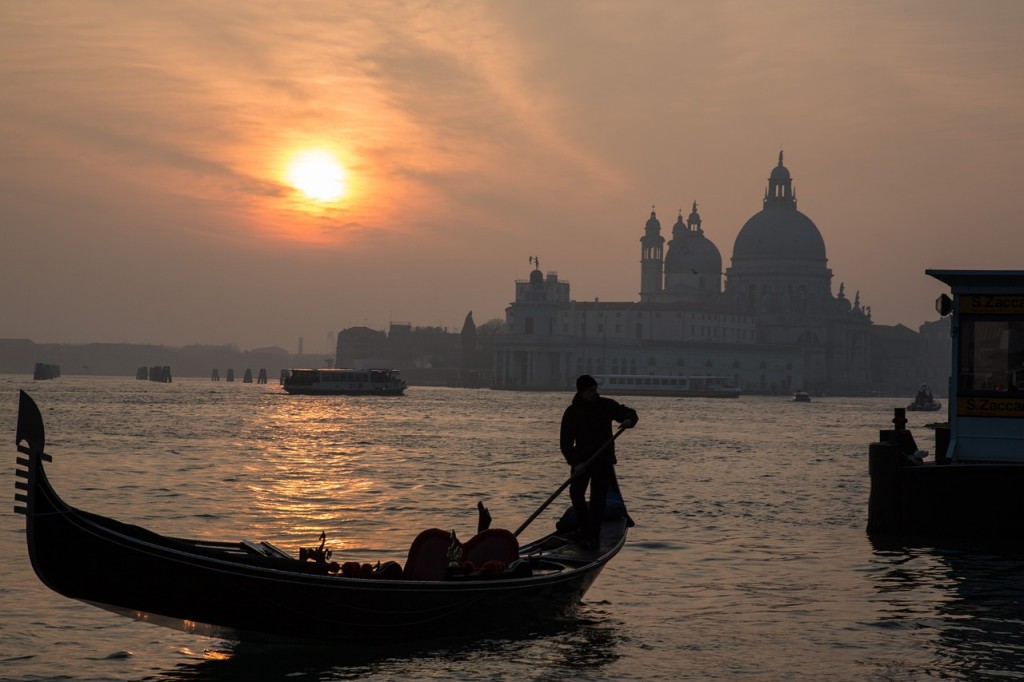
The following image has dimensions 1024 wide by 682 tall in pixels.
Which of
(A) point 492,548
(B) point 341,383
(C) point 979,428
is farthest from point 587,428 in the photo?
(B) point 341,383

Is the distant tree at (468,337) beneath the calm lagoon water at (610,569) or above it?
above

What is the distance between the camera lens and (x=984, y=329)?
63.6 feet

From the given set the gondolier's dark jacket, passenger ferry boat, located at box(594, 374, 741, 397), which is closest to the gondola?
the gondolier's dark jacket

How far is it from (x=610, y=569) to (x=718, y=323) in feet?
553

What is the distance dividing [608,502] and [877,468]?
6.43 metres

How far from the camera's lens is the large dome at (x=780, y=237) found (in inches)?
7372

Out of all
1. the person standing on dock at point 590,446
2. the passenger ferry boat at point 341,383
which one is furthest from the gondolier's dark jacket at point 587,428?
the passenger ferry boat at point 341,383

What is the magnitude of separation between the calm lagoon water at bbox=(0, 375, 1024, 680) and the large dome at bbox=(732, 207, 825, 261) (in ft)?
472

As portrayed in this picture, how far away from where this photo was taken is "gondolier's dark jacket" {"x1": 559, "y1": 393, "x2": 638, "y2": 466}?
46.3 feet

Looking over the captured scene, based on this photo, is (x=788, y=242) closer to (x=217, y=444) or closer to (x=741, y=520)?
(x=217, y=444)

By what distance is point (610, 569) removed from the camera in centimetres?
1783

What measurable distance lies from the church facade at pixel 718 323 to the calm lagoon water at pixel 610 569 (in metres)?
123

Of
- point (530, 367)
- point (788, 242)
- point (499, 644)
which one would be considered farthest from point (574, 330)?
point (499, 644)

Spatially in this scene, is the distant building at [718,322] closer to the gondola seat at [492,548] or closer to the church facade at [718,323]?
the church facade at [718,323]
